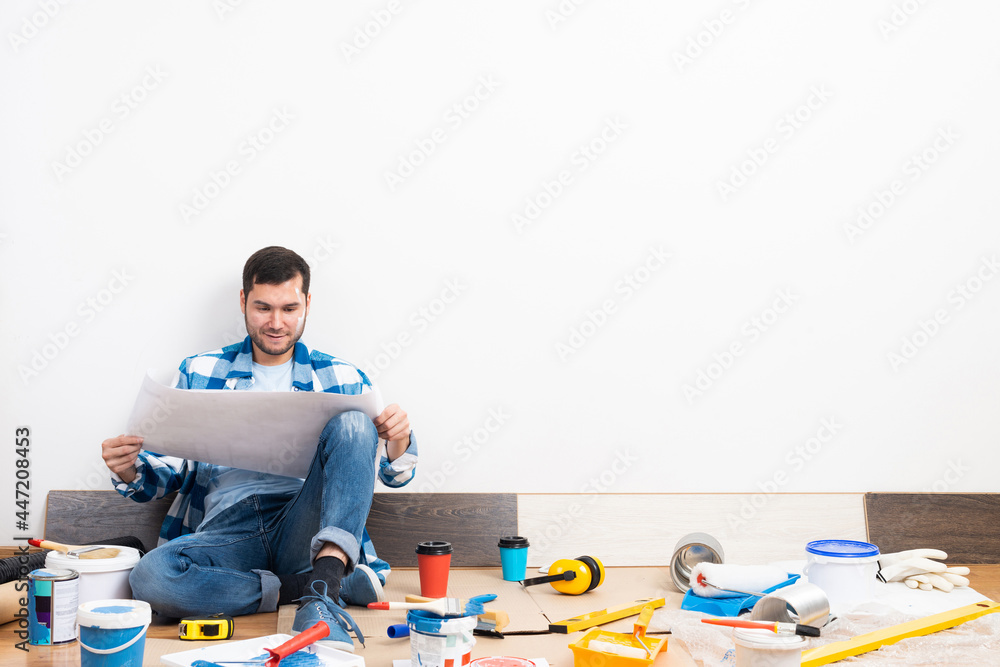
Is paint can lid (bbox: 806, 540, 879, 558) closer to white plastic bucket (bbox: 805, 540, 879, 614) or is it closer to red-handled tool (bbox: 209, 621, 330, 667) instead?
white plastic bucket (bbox: 805, 540, 879, 614)

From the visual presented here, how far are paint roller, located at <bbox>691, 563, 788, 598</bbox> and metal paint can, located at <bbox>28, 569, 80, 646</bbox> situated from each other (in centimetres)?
123

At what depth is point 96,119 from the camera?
87.0 inches

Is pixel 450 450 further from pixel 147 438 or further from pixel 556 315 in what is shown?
pixel 147 438

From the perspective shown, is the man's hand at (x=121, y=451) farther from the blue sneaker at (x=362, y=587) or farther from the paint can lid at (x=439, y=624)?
the paint can lid at (x=439, y=624)

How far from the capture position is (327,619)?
141cm

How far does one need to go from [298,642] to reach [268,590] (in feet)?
1.68

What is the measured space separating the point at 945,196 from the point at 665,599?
1635 millimetres

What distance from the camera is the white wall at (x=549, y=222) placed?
2.20 m

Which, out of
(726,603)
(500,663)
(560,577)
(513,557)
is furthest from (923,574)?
(500,663)

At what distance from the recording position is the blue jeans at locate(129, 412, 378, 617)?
1.60 metres

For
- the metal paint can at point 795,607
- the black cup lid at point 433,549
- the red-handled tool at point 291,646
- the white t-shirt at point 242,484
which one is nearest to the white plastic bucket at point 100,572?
the white t-shirt at point 242,484

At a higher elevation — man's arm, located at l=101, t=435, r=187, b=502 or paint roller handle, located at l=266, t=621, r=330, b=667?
man's arm, located at l=101, t=435, r=187, b=502

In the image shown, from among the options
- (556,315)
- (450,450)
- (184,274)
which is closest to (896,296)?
(556,315)

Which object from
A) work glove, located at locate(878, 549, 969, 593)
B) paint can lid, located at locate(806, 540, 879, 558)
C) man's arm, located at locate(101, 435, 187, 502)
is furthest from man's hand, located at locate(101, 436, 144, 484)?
work glove, located at locate(878, 549, 969, 593)
